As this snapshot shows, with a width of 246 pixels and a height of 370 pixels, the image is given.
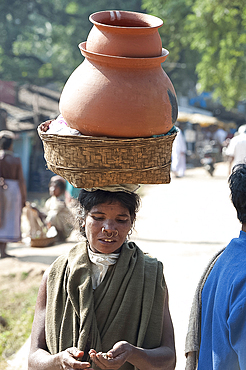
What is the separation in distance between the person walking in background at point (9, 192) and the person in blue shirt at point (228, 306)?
18.2ft

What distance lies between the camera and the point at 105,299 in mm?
1851

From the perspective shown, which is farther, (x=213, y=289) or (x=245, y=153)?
(x=245, y=153)

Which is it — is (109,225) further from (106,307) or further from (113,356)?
(113,356)

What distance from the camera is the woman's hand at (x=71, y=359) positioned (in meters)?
1.65

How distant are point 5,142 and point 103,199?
17.9 ft

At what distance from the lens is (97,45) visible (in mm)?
1764

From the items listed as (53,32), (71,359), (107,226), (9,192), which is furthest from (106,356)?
(53,32)

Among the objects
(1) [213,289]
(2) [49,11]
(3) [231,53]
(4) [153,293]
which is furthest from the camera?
(2) [49,11]

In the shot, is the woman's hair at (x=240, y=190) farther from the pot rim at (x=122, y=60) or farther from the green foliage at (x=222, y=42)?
the green foliage at (x=222, y=42)

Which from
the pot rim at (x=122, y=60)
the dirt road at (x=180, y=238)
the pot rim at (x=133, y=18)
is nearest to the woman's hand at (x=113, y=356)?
the pot rim at (x=122, y=60)

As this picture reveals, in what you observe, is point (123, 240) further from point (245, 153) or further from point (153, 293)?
point (245, 153)

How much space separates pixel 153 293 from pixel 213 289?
298 mm

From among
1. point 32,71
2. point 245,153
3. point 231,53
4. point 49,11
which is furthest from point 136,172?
point 49,11

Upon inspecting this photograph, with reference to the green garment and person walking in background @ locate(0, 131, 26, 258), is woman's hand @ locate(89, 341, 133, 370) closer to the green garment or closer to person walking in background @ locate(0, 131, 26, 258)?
the green garment
